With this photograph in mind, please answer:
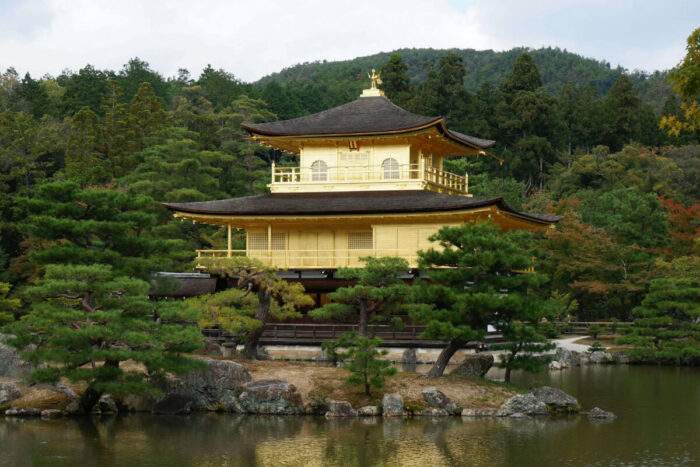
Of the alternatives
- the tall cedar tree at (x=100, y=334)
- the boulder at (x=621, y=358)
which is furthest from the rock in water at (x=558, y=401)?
the boulder at (x=621, y=358)

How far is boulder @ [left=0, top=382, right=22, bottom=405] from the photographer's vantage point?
21203 mm

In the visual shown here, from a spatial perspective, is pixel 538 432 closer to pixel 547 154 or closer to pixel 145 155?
pixel 145 155

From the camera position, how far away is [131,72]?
266 ft

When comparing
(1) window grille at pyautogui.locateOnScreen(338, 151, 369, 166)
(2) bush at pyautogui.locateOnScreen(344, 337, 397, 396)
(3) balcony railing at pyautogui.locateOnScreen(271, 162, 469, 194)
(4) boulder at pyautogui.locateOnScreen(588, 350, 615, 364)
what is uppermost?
(1) window grille at pyautogui.locateOnScreen(338, 151, 369, 166)

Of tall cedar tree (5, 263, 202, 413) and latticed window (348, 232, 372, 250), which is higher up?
latticed window (348, 232, 372, 250)

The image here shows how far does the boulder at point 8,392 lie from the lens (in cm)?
2120

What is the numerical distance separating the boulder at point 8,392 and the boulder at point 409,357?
44.6ft

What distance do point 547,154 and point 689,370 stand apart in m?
34.4

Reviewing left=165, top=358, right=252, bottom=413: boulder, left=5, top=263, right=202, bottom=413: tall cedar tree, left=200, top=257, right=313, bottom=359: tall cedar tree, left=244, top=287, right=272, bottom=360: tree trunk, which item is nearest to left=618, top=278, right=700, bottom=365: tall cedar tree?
left=200, top=257, right=313, bottom=359: tall cedar tree

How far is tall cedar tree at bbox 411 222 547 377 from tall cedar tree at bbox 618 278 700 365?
11736mm

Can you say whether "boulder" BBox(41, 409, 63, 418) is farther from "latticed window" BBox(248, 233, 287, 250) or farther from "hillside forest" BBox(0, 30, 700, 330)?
"latticed window" BBox(248, 233, 287, 250)

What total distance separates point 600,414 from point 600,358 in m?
15.6

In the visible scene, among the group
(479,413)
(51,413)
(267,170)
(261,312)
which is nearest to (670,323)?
(479,413)

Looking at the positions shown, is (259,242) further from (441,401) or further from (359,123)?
(441,401)
